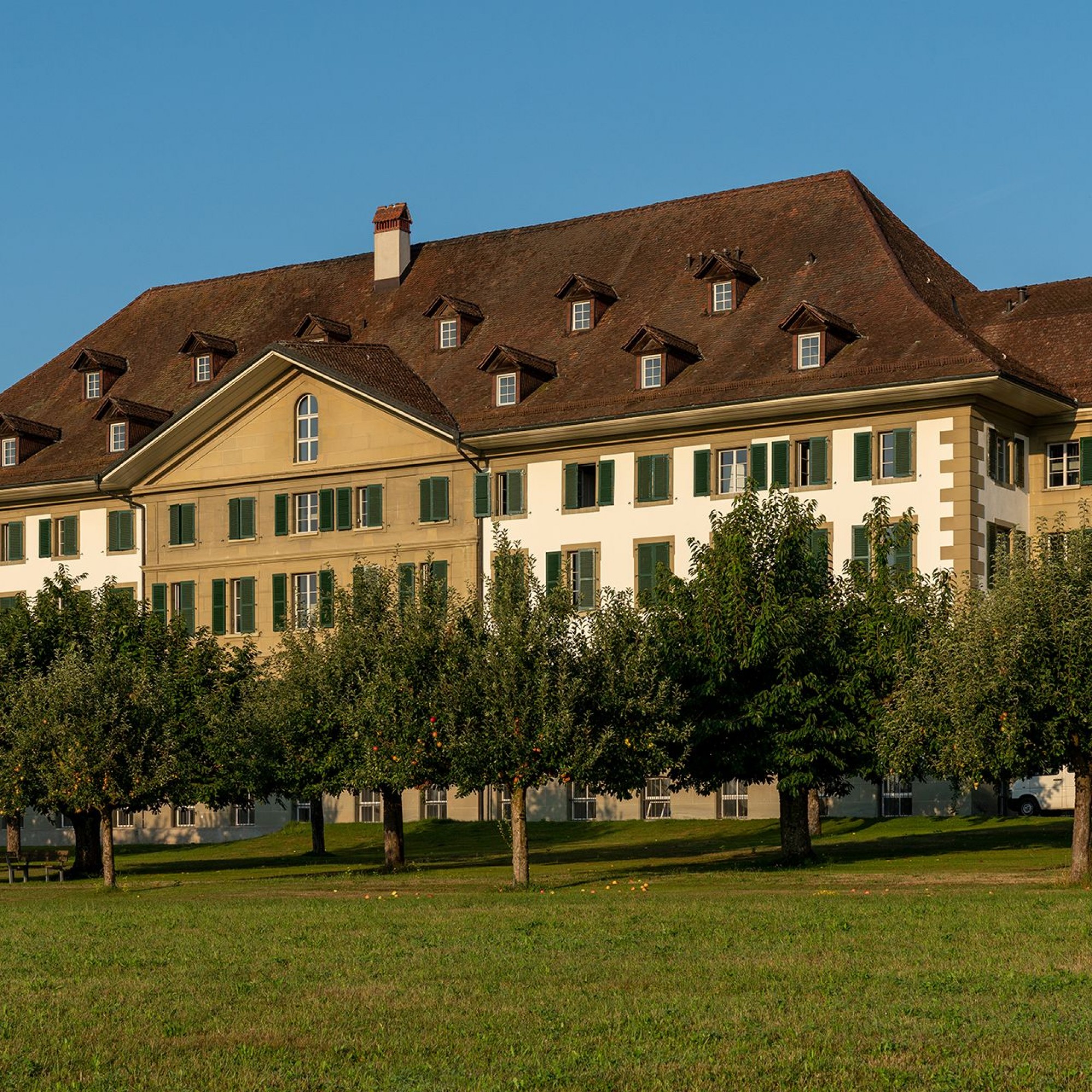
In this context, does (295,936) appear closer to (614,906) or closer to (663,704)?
(614,906)

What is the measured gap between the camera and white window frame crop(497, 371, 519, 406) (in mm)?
62469

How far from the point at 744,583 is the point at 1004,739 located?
9.19 metres

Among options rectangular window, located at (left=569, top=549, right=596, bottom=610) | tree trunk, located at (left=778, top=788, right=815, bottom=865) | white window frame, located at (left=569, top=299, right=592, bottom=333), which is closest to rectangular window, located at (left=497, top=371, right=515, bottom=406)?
white window frame, located at (left=569, top=299, right=592, bottom=333)

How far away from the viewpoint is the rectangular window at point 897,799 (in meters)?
55.4

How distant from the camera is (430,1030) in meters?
17.8

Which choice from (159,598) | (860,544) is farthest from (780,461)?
(159,598)

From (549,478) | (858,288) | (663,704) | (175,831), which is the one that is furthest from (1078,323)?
(175,831)

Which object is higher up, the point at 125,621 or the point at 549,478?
the point at 549,478

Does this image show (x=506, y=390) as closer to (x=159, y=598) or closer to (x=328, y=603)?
(x=159, y=598)

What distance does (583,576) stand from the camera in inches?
2399

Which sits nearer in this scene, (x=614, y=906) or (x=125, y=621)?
(x=614, y=906)

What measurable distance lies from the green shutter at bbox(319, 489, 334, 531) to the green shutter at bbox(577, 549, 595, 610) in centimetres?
914

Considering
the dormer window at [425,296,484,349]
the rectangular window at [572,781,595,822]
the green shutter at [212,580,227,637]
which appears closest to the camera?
the rectangular window at [572,781,595,822]

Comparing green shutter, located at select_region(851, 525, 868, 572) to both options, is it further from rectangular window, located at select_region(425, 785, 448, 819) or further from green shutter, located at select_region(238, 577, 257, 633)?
green shutter, located at select_region(238, 577, 257, 633)
